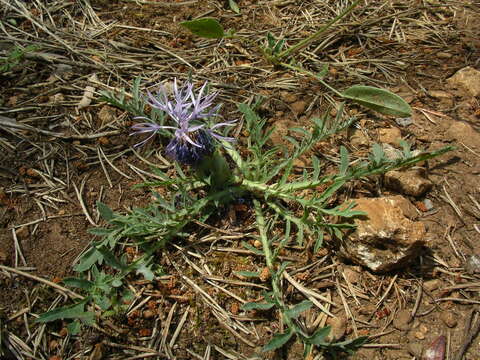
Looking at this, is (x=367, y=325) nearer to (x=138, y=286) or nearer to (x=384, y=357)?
(x=384, y=357)

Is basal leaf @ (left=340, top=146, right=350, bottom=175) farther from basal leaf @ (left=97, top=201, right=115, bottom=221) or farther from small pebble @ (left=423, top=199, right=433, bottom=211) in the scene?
basal leaf @ (left=97, top=201, right=115, bottom=221)

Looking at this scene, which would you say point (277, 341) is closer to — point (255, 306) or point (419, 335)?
point (255, 306)

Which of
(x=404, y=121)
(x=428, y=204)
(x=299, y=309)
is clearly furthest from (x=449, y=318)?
(x=404, y=121)

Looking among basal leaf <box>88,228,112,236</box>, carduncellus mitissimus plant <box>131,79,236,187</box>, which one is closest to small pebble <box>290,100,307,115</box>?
carduncellus mitissimus plant <box>131,79,236,187</box>

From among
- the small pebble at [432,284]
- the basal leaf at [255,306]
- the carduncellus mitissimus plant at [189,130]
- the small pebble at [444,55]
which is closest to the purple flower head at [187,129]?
the carduncellus mitissimus plant at [189,130]

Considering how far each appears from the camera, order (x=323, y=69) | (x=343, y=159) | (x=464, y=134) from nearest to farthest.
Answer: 1. (x=343, y=159)
2. (x=464, y=134)
3. (x=323, y=69)

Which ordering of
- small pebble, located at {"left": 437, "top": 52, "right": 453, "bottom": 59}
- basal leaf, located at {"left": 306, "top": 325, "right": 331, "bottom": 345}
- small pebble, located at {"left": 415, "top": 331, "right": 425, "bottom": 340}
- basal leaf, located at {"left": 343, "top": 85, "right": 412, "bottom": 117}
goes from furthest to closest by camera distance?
small pebble, located at {"left": 437, "top": 52, "right": 453, "bottom": 59}
basal leaf, located at {"left": 343, "top": 85, "right": 412, "bottom": 117}
small pebble, located at {"left": 415, "top": 331, "right": 425, "bottom": 340}
basal leaf, located at {"left": 306, "top": 325, "right": 331, "bottom": 345}

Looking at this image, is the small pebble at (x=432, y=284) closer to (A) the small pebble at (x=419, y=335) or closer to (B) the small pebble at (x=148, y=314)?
(A) the small pebble at (x=419, y=335)
